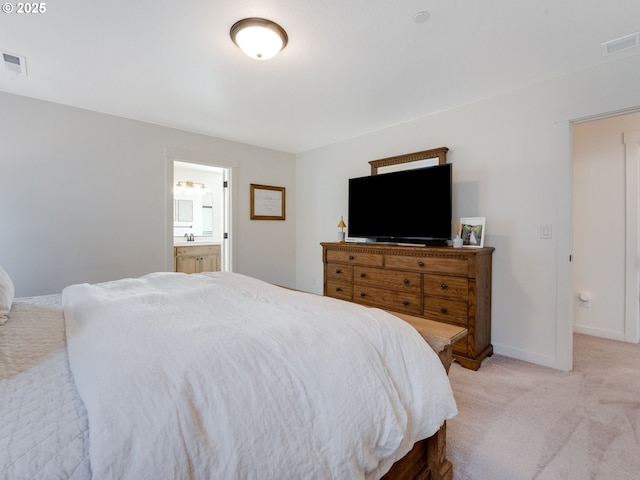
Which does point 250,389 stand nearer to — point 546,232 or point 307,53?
point 307,53

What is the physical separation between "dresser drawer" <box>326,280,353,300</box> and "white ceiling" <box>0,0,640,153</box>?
6.17 ft

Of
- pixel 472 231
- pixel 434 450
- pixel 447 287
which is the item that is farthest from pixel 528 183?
pixel 434 450

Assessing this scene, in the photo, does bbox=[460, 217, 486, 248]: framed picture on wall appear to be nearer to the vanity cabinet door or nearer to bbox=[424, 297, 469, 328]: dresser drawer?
bbox=[424, 297, 469, 328]: dresser drawer

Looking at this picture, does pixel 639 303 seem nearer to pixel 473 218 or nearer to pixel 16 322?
pixel 473 218

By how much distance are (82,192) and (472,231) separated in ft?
12.6

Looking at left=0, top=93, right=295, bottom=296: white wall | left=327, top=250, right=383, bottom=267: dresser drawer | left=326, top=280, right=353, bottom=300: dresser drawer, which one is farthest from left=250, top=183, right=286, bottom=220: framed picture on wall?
left=326, top=280, right=353, bottom=300: dresser drawer

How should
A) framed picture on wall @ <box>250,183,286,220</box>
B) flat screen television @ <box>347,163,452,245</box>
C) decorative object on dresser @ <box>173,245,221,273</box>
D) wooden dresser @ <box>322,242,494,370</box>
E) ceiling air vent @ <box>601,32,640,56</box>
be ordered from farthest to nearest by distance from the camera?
decorative object on dresser @ <box>173,245,221,273</box>
framed picture on wall @ <box>250,183,286,220</box>
flat screen television @ <box>347,163,452,245</box>
wooden dresser @ <box>322,242,494,370</box>
ceiling air vent @ <box>601,32,640,56</box>

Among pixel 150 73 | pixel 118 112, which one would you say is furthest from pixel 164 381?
Answer: pixel 118 112

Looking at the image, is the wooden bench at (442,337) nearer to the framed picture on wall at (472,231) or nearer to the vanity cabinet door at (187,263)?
the framed picture on wall at (472,231)

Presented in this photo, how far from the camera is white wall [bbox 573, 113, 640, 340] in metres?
3.09

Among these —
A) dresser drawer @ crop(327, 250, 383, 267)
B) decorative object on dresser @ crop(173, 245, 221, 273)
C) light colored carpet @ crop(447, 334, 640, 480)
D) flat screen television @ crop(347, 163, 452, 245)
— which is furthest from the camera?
decorative object on dresser @ crop(173, 245, 221, 273)

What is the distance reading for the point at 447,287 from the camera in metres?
2.58

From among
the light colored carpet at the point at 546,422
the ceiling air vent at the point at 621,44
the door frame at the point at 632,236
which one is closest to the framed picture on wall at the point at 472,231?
the light colored carpet at the point at 546,422

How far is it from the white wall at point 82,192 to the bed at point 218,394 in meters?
1.97
